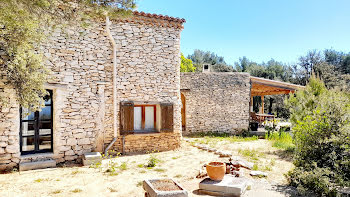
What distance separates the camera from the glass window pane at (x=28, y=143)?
19.6ft

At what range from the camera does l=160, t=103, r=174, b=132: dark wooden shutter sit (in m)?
7.76

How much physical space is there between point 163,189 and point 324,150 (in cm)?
343

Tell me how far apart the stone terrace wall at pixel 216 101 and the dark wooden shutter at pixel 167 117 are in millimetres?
3973

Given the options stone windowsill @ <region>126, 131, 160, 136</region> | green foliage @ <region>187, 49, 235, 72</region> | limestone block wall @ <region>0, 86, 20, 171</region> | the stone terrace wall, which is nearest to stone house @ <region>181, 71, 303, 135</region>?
the stone terrace wall

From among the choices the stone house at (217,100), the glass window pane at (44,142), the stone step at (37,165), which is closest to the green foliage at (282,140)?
the stone house at (217,100)

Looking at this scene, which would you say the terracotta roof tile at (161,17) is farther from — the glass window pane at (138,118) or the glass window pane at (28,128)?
the glass window pane at (28,128)

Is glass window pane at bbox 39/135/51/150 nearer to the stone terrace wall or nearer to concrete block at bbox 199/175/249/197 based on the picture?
concrete block at bbox 199/175/249/197

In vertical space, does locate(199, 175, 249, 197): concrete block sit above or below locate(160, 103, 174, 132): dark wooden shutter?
below

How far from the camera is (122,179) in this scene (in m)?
4.89

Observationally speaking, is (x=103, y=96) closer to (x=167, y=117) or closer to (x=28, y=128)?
(x=28, y=128)

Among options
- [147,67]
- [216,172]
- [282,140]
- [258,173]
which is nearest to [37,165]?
[147,67]

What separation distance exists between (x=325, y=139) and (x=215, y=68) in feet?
80.5

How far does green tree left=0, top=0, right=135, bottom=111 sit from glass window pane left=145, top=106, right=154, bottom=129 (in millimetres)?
3909

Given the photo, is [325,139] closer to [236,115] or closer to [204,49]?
[236,115]
